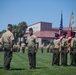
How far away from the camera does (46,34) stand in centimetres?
10088

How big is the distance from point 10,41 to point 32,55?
1513 millimetres

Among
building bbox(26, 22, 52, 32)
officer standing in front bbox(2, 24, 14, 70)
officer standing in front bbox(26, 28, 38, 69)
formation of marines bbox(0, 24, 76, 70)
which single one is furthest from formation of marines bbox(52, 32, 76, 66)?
building bbox(26, 22, 52, 32)

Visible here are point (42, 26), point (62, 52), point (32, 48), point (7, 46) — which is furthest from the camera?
point (42, 26)

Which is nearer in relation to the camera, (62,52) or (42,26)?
(62,52)

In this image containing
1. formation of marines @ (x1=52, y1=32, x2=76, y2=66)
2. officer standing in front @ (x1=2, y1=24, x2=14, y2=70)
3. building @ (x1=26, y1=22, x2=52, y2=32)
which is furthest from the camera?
building @ (x1=26, y1=22, x2=52, y2=32)

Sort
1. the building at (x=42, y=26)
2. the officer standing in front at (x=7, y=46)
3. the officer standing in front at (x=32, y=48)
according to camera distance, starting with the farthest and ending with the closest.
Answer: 1. the building at (x=42, y=26)
2. the officer standing in front at (x=32, y=48)
3. the officer standing in front at (x=7, y=46)

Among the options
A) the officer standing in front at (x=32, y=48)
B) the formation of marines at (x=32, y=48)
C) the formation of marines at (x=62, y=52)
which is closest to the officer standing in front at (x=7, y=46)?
the formation of marines at (x=32, y=48)

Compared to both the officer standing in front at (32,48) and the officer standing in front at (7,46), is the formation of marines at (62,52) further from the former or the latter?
the officer standing in front at (7,46)

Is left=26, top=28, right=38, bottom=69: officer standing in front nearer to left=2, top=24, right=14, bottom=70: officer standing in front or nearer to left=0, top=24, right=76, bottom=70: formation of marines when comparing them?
left=0, top=24, right=76, bottom=70: formation of marines

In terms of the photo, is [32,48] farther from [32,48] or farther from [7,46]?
[7,46]

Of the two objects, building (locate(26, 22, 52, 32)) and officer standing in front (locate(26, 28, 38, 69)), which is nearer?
officer standing in front (locate(26, 28, 38, 69))

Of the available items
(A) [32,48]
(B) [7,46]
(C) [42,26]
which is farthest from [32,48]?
(C) [42,26]

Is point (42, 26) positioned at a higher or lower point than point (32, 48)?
higher

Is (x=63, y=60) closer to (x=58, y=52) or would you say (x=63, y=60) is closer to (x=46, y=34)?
(x=58, y=52)
